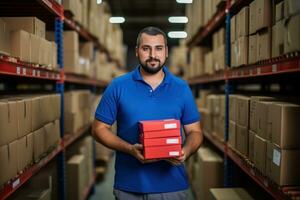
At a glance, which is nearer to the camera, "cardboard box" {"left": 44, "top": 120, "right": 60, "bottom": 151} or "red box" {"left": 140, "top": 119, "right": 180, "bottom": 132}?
"red box" {"left": 140, "top": 119, "right": 180, "bottom": 132}

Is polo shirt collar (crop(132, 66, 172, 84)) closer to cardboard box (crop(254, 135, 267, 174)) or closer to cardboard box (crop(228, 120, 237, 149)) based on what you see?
cardboard box (crop(254, 135, 267, 174))

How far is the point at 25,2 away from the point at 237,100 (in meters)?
1.93

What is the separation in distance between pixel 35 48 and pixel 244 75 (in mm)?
1671

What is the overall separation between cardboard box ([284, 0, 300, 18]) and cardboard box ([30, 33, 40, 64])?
183 cm

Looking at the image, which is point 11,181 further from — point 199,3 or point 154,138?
point 199,3

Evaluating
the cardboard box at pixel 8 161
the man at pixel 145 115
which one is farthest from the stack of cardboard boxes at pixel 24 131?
the man at pixel 145 115

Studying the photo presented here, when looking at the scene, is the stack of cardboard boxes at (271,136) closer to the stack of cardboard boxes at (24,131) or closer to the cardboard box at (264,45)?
the cardboard box at (264,45)

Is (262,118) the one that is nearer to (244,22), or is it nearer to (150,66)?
Answer: (150,66)

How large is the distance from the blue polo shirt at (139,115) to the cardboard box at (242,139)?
60 centimetres

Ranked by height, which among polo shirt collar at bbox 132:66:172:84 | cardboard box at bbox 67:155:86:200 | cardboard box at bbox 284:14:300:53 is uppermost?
cardboard box at bbox 284:14:300:53

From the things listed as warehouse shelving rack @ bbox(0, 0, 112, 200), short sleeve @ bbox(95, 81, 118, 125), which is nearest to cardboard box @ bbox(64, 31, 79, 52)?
warehouse shelving rack @ bbox(0, 0, 112, 200)

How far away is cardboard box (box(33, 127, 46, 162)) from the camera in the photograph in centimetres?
305

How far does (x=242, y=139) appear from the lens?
3.22 meters

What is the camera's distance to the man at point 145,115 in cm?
272
